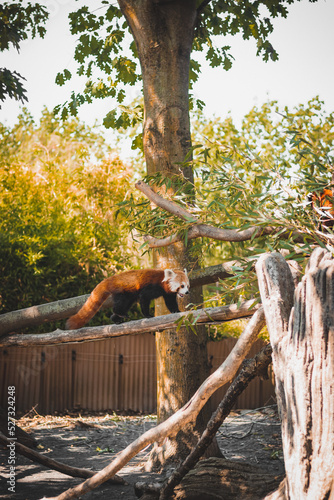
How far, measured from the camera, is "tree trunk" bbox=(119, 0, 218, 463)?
4.42m

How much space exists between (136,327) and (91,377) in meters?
4.92

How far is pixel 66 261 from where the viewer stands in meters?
7.93

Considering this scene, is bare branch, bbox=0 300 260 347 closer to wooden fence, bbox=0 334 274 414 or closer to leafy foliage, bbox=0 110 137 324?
leafy foliage, bbox=0 110 137 324

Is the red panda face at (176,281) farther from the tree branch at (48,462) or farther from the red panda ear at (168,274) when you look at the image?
the tree branch at (48,462)

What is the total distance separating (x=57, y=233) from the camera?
313 inches

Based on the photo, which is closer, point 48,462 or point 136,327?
point 136,327

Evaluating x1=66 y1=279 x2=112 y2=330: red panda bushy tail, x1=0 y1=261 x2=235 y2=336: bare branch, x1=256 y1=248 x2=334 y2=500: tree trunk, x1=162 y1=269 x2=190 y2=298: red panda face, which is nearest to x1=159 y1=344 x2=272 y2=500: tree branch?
x1=256 y1=248 x2=334 y2=500: tree trunk

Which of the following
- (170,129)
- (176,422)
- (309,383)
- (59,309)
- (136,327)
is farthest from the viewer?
(170,129)

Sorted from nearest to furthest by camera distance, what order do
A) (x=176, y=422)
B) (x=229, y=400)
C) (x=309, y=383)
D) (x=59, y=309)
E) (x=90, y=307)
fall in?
(x=309, y=383), (x=176, y=422), (x=229, y=400), (x=90, y=307), (x=59, y=309)

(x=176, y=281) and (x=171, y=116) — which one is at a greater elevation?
(x=171, y=116)

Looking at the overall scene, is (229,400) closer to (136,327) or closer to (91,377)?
(136,327)

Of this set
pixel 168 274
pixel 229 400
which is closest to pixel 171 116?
pixel 168 274

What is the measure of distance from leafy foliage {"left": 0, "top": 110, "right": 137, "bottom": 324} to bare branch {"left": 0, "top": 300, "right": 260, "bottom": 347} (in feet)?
7.45

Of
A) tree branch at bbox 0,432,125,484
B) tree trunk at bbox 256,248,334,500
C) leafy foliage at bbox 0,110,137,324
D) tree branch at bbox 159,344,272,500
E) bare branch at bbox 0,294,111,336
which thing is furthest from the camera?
leafy foliage at bbox 0,110,137,324
